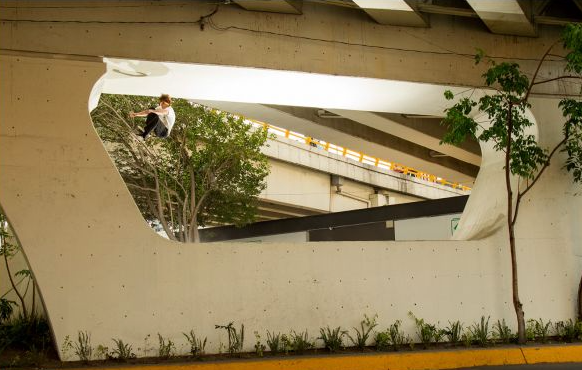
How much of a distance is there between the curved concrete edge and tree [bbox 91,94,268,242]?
948 centimetres

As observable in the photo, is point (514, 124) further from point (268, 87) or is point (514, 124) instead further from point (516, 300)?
point (268, 87)

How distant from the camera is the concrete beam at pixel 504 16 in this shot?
38.8 ft

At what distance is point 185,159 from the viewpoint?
61.8 ft

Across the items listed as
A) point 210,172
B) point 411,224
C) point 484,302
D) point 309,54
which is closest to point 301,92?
point 309,54

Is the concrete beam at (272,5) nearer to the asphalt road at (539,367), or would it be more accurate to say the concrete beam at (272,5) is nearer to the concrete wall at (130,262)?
the concrete wall at (130,262)

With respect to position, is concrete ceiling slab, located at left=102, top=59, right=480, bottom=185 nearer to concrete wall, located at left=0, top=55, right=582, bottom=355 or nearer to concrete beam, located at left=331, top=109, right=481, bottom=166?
concrete wall, located at left=0, top=55, right=582, bottom=355

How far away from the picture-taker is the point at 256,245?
10516 mm

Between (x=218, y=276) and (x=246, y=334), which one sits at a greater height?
(x=218, y=276)

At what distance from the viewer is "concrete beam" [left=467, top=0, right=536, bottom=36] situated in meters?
11.8

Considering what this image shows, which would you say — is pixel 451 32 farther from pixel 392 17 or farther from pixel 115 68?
pixel 115 68

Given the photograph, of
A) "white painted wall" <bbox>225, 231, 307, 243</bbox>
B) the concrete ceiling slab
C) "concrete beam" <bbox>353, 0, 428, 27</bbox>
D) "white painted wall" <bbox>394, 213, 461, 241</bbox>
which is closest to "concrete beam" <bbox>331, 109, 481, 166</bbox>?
"white painted wall" <bbox>394, 213, 461, 241</bbox>

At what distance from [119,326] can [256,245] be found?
2.32 metres

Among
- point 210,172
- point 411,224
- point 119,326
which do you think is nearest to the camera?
point 119,326

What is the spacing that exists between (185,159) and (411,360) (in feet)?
34.8
